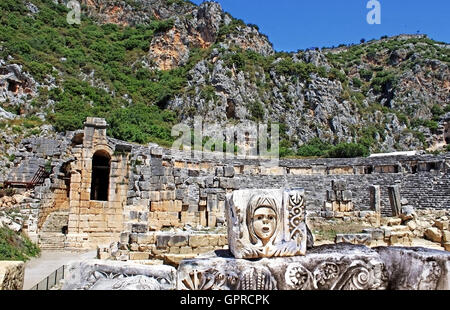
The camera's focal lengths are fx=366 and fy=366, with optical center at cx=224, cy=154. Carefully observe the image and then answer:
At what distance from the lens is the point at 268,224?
13.2 ft

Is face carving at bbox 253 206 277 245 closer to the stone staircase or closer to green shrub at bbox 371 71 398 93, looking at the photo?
the stone staircase

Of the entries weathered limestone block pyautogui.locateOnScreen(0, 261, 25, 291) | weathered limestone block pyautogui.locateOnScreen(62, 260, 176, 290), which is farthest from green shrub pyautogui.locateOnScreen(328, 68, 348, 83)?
weathered limestone block pyautogui.locateOnScreen(0, 261, 25, 291)

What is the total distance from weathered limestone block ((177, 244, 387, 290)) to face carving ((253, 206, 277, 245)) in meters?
0.25

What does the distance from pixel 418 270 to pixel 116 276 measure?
3210 millimetres

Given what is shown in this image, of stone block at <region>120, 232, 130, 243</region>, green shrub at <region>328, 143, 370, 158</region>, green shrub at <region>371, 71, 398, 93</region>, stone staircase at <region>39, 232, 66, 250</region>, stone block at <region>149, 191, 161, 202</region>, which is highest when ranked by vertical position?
green shrub at <region>371, 71, 398, 93</region>

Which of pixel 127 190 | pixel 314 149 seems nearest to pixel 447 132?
pixel 314 149

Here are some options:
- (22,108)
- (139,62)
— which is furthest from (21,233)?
(139,62)

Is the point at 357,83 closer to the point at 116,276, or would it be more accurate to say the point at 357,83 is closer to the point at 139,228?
the point at 139,228

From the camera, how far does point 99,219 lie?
1662cm

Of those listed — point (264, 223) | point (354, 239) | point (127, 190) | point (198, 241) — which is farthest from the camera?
point (127, 190)

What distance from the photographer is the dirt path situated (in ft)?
31.7

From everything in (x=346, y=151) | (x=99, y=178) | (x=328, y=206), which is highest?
(x=346, y=151)

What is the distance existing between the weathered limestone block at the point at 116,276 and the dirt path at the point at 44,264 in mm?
5635

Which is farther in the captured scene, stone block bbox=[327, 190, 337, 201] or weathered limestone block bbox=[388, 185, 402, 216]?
weathered limestone block bbox=[388, 185, 402, 216]
